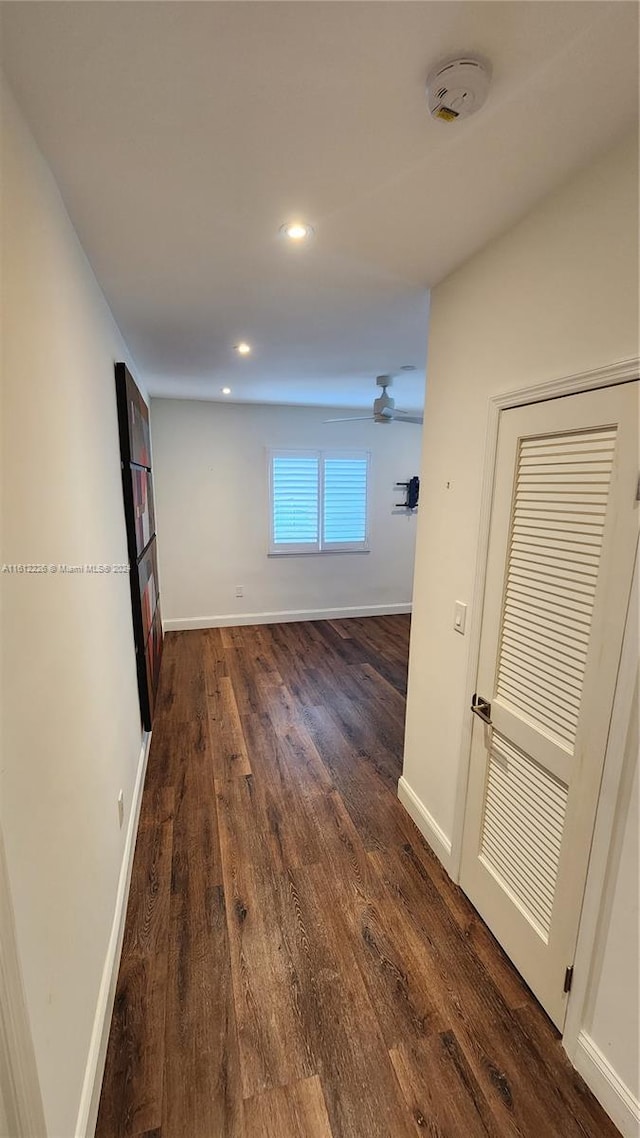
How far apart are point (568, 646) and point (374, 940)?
1.38 m

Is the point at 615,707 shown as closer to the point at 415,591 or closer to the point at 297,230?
the point at 415,591

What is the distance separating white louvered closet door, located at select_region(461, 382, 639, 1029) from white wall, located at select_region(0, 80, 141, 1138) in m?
1.40

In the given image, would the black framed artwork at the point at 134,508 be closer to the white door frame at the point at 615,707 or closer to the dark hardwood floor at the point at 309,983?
the dark hardwood floor at the point at 309,983

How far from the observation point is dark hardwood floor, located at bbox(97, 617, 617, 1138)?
1225 mm

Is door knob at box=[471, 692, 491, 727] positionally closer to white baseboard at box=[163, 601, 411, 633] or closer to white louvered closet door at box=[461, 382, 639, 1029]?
white louvered closet door at box=[461, 382, 639, 1029]

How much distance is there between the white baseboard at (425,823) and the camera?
2.01 m

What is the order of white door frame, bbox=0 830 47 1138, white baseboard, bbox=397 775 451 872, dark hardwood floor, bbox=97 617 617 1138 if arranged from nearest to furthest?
white door frame, bbox=0 830 47 1138 < dark hardwood floor, bbox=97 617 617 1138 < white baseboard, bbox=397 775 451 872

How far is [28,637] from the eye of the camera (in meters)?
0.92

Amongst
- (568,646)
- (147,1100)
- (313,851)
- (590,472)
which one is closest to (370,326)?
(590,472)

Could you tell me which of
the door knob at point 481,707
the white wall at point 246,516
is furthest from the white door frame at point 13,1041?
the white wall at point 246,516

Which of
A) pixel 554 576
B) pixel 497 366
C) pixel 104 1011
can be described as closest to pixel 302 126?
pixel 497 366

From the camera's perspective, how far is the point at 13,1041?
0.74m

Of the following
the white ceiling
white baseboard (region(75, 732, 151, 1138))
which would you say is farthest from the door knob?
the white ceiling

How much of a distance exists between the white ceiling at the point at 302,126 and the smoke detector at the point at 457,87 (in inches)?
0.9
